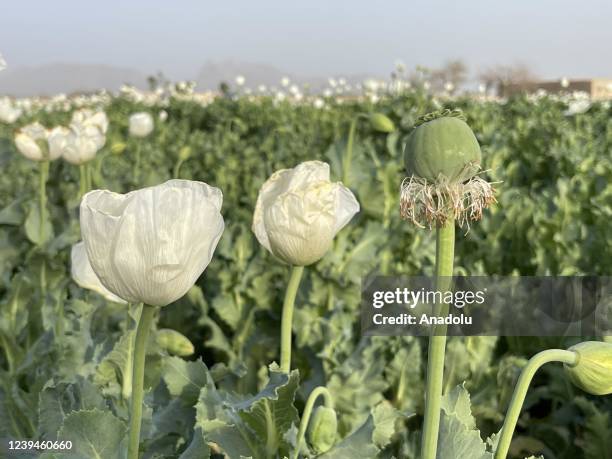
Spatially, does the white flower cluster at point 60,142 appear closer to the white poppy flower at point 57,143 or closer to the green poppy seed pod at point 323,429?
the white poppy flower at point 57,143

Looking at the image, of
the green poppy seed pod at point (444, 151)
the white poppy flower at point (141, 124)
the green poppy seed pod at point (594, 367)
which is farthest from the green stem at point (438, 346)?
the white poppy flower at point (141, 124)

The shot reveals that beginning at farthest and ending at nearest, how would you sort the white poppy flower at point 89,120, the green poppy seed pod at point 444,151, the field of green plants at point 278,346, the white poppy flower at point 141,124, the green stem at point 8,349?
the white poppy flower at point 141,124 → the white poppy flower at point 89,120 → the green stem at point 8,349 → the field of green plants at point 278,346 → the green poppy seed pod at point 444,151

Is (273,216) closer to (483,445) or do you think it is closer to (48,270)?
(483,445)

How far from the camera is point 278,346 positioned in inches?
115

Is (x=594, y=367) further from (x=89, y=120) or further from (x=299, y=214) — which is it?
(x=89, y=120)

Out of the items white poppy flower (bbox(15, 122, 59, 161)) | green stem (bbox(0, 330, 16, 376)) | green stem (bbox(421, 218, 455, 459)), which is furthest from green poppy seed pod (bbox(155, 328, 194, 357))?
white poppy flower (bbox(15, 122, 59, 161))

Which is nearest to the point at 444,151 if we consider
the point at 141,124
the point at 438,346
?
the point at 438,346

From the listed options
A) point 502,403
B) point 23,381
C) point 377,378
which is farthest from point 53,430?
point 502,403

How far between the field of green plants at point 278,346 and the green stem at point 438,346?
0.69 ft

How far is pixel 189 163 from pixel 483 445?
7853mm

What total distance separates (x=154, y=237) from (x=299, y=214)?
322 mm

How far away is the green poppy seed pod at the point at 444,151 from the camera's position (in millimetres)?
759

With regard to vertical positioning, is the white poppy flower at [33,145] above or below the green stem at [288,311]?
above

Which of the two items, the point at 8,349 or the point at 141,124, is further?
the point at 141,124
